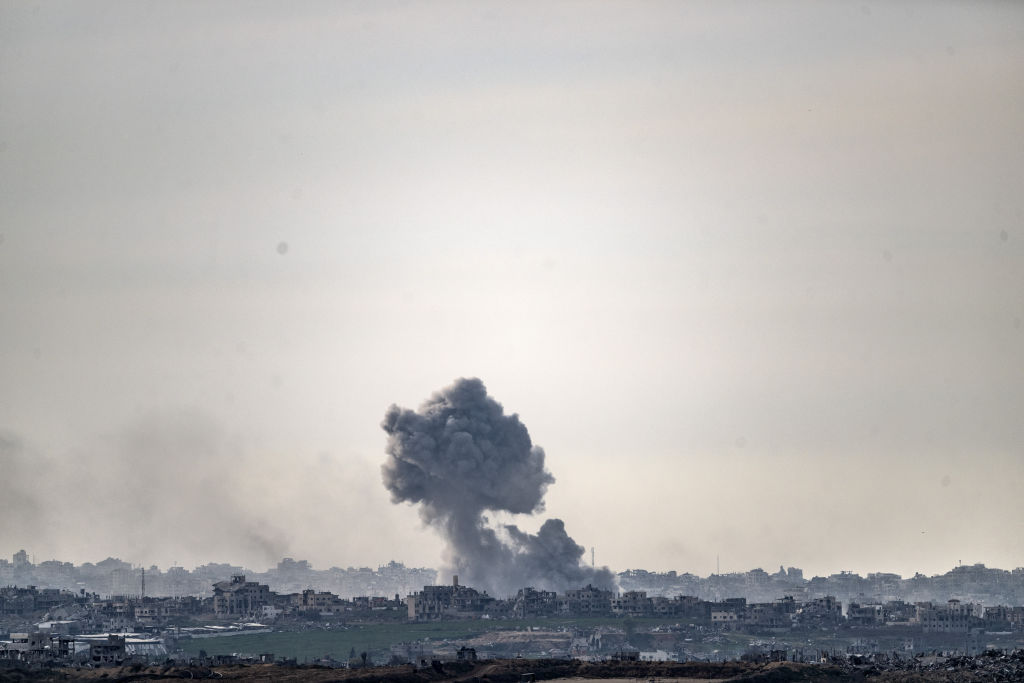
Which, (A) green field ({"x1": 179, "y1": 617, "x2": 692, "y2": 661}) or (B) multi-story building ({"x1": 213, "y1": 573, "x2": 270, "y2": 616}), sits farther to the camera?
(B) multi-story building ({"x1": 213, "y1": 573, "x2": 270, "y2": 616})

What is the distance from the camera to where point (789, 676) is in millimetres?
44156

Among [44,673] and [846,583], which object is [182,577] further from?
[44,673]

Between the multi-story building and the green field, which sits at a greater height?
the multi-story building

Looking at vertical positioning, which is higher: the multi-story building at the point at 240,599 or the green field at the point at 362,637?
the multi-story building at the point at 240,599

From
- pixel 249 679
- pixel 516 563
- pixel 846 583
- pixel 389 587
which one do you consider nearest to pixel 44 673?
pixel 249 679

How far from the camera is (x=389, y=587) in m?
185

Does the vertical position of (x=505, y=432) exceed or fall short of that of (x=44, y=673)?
it exceeds it

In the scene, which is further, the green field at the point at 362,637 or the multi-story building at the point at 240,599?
the multi-story building at the point at 240,599

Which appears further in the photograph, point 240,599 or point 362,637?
point 240,599

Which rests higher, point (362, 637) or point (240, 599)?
point (240, 599)

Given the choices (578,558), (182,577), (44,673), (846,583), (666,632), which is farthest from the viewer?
(182,577)

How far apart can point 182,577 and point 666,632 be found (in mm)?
96850

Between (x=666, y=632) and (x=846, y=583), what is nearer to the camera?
(x=666, y=632)

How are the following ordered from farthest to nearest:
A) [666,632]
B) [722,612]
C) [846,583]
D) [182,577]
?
[182,577] → [846,583] → [722,612] → [666,632]
